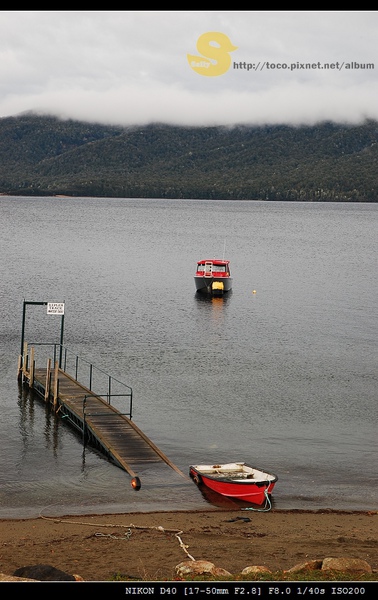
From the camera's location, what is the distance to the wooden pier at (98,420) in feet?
88.6

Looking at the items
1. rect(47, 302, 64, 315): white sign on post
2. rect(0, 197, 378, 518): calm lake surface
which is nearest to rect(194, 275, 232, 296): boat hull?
rect(0, 197, 378, 518): calm lake surface

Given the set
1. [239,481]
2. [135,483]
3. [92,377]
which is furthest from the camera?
[92,377]

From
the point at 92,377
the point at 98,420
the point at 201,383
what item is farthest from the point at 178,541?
the point at 92,377

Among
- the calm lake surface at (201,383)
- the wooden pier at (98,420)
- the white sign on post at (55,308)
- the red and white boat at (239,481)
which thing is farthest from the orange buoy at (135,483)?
the white sign on post at (55,308)

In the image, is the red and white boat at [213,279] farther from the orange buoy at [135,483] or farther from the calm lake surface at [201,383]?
the orange buoy at [135,483]

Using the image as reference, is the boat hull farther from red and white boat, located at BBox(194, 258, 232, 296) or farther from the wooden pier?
the wooden pier

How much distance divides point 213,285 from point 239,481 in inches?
2138

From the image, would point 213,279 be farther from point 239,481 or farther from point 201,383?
point 239,481

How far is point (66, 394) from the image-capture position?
3528 centimetres

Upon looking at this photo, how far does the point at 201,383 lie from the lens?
41.1 m

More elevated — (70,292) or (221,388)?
(70,292)
